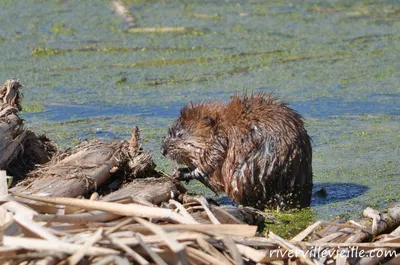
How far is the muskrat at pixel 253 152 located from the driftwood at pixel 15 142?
93 cm

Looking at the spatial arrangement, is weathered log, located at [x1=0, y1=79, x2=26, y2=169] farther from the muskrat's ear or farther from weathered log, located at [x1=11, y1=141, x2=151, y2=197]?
the muskrat's ear

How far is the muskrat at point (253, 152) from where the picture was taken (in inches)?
211

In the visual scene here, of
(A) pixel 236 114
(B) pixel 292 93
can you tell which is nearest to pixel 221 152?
(A) pixel 236 114

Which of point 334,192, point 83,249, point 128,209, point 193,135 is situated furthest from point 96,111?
point 83,249

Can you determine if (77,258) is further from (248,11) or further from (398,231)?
(248,11)

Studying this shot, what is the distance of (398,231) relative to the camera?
453 cm

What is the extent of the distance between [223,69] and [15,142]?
14.7 feet

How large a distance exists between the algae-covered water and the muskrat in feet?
1.05

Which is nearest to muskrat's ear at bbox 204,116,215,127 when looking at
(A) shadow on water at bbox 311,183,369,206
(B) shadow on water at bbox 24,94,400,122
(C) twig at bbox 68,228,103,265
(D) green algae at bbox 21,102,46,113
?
(A) shadow on water at bbox 311,183,369,206

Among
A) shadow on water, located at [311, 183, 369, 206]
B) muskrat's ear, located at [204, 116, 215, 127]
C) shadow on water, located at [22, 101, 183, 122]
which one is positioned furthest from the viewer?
shadow on water, located at [22, 101, 183, 122]

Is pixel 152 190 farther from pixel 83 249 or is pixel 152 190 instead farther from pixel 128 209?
pixel 83 249

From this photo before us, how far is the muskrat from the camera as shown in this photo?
17.6ft

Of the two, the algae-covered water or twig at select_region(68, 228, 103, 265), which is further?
the algae-covered water

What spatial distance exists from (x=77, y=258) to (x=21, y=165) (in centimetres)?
214
